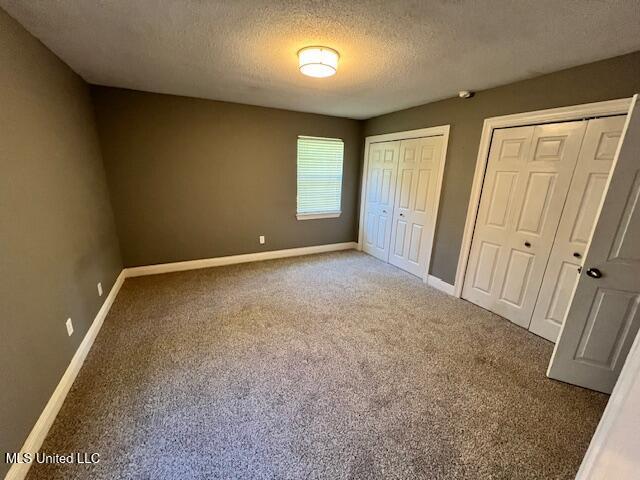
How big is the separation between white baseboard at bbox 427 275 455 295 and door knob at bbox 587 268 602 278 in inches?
62.7

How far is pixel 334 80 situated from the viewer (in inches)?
102

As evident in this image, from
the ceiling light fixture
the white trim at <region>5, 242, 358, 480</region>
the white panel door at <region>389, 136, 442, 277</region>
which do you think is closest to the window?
the white trim at <region>5, 242, 358, 480</region>

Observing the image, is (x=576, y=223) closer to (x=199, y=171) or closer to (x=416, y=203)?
(x=416, y=203)

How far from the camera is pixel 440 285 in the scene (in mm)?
3469

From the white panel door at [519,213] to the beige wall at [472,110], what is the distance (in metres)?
0.21

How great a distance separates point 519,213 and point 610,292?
1056 millimetres

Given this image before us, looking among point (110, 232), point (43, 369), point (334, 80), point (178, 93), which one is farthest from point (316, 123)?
point (43, 369)

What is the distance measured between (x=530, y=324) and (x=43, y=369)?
385cm

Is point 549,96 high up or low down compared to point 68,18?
down

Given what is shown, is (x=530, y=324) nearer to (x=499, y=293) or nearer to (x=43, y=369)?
(x=499, y=293)

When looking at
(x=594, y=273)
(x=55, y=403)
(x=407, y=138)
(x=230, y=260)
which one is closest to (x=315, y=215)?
(x=230, y=260)

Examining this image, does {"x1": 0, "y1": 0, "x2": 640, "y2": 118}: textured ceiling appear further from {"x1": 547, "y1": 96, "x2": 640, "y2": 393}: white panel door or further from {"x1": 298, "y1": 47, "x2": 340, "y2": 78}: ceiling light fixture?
{"x1": 547, "y1": 96, "x2": 640, "y2": 393}: white panel door

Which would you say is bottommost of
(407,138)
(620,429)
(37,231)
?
(620,429)

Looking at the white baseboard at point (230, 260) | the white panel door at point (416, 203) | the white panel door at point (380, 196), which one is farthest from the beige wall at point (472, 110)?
the white baseboard at point (230, 260)
